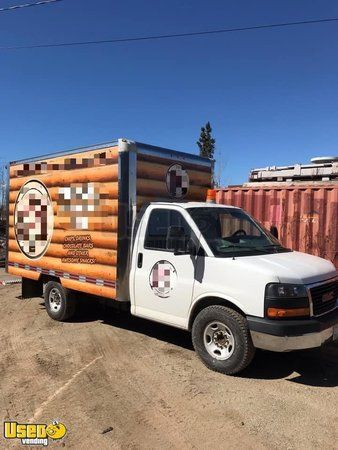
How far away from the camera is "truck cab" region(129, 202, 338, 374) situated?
472 centimetres

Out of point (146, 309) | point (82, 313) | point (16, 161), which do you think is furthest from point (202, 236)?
point (16, 161)

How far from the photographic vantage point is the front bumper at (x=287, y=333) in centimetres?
465

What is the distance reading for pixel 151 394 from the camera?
4621mm

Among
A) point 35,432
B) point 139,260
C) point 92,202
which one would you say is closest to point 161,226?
point 139,260

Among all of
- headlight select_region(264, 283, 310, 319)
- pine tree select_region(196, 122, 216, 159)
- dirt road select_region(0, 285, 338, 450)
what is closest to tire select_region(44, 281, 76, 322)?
dirt road select_region(0, 285, 338, 450)

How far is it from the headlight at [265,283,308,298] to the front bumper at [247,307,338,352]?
277 mm

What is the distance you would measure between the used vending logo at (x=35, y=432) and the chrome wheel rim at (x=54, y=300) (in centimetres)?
373

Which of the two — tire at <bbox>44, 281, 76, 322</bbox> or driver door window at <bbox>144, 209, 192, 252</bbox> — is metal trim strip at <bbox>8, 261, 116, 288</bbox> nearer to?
tire at <bbox>44, 281, 76, 322</bbox>

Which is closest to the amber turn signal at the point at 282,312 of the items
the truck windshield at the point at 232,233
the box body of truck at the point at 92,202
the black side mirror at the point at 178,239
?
the truck windshield at the point at 232,233

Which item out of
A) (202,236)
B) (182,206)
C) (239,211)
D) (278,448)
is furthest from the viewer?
(239,211)

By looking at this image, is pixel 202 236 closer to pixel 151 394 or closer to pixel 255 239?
pixel 255 239

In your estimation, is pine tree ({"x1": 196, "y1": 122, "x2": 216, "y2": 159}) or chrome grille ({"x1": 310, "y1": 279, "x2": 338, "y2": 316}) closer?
chrome grille ({"x1": 310, "y1": 279, "x2": 338, "y2": 316})

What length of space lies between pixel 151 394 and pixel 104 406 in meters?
0.53

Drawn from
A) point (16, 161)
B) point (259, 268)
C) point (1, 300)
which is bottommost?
point (1, 300)
